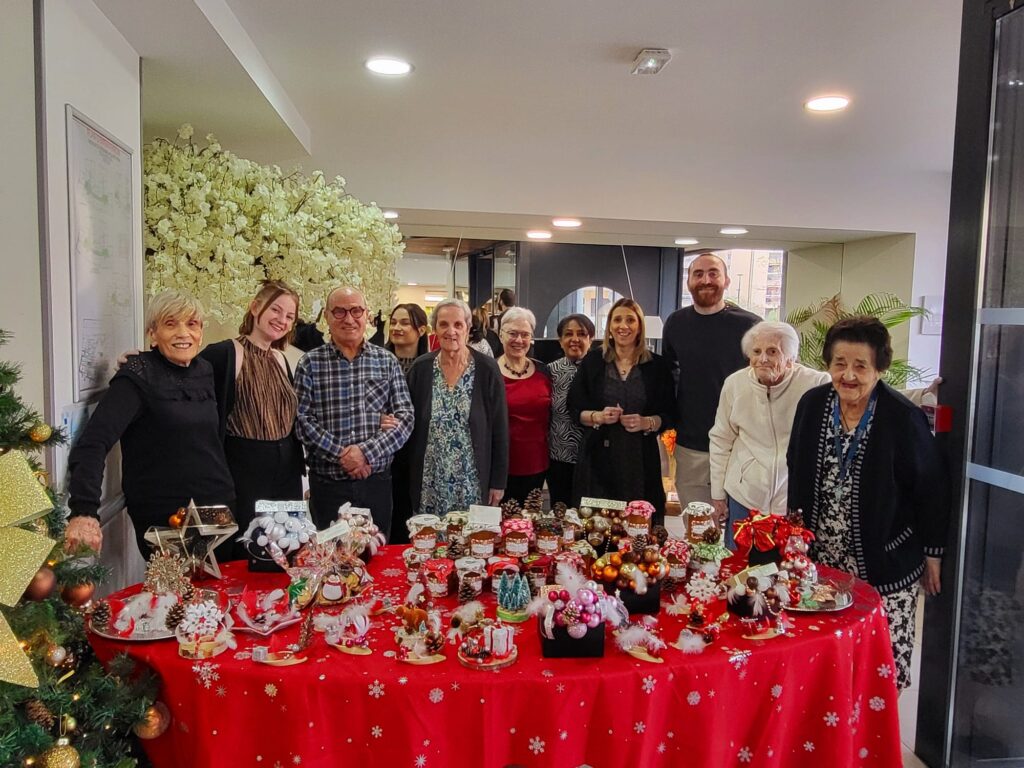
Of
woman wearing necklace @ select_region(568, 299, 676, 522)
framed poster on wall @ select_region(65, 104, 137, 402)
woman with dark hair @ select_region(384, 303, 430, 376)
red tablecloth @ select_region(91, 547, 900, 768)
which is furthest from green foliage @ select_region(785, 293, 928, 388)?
framed poster on wall @ select_region(65, 104, 137, 402)

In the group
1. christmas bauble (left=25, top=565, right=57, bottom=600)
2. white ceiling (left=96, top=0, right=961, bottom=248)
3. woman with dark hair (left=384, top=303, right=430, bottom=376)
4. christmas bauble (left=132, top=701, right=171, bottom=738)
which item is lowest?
christmas bauble (left=132, top=701, right=171, bottom=738)

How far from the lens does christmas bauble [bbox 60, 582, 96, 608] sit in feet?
4.00

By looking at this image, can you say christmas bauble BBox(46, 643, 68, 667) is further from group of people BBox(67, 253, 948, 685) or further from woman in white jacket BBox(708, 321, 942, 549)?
woman in white jacket BBox(708, 321, 942, 549)

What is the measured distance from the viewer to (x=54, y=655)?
3.84ft

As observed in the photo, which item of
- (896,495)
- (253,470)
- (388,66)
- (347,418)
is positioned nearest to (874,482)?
(896,495)

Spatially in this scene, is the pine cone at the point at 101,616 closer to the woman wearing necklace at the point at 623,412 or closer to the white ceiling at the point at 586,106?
the white ceiling at the point at 586,106

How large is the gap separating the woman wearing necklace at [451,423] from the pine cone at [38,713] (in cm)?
161

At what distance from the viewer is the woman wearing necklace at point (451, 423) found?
268 cm

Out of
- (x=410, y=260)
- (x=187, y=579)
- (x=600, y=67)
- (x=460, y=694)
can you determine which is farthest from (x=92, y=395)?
(x=410, y=260)

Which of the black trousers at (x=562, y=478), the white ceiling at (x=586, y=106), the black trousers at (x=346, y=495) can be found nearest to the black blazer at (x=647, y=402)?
the black trousers at (x=562, y=478)

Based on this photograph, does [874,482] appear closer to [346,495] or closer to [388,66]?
[346,495]

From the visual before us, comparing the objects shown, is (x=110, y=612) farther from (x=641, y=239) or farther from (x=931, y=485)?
(x=641, y=239)

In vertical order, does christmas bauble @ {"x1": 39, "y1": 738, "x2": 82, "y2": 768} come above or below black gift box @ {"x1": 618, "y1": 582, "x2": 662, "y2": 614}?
below

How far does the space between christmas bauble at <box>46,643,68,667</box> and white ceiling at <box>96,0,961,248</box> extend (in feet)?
5.45
